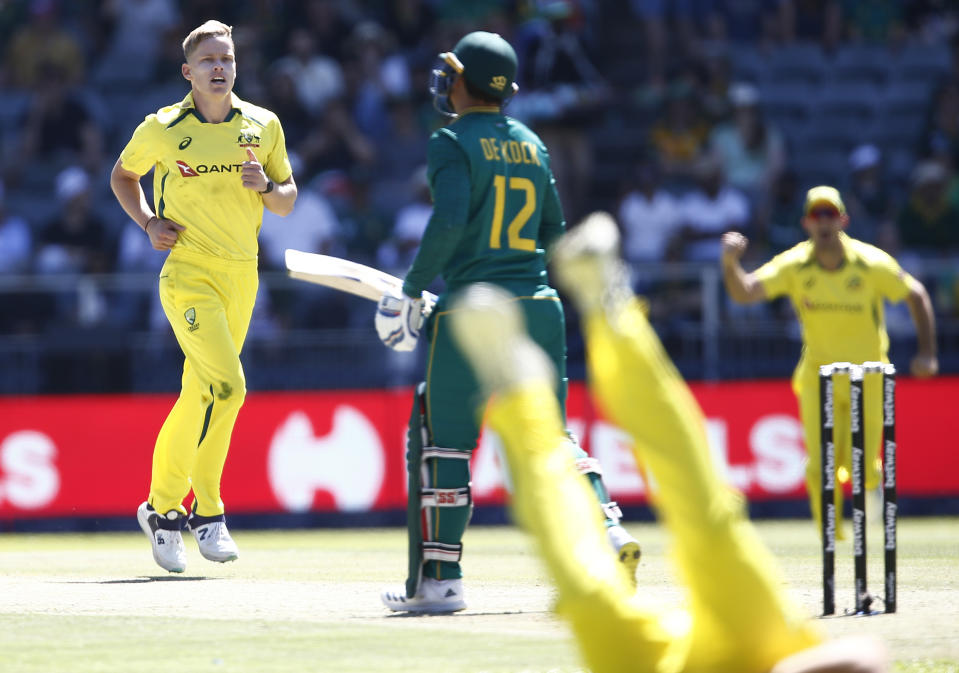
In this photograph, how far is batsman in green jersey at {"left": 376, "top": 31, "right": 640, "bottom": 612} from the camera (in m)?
6.74

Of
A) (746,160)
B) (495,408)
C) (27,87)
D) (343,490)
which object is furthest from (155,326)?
(495,408)

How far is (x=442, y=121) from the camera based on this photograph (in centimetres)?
1830

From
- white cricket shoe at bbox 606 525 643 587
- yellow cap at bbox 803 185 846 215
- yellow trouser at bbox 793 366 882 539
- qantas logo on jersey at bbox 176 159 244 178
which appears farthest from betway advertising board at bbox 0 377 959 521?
white cricket shoe at bbox 606 525 643 587

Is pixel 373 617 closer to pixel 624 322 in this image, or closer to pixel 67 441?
pixel 624 322

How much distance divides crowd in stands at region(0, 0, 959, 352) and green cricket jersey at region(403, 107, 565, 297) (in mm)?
8428

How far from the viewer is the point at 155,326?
49.6 ft

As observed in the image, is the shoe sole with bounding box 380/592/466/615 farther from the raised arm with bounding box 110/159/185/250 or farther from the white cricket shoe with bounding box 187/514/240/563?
the raised arm with bounding box 110/159/185/250

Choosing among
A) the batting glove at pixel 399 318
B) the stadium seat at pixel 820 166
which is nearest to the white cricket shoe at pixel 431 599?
the batting glove at pixel 399 318

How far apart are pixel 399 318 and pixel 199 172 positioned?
2165 mm

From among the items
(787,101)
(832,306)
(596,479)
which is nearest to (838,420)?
(832,306)

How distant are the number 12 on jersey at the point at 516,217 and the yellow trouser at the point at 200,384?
2122mm

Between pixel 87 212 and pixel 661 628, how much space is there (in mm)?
13519

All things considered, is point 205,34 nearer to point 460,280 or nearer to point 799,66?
point 460,280

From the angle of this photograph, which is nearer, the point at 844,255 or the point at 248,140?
the point at 248,140
